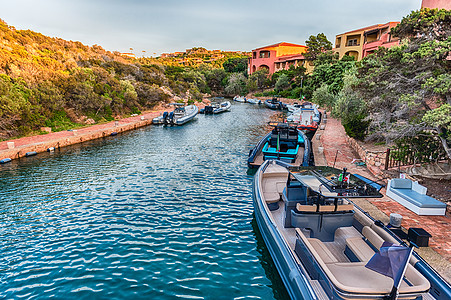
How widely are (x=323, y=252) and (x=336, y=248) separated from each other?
1.03 m

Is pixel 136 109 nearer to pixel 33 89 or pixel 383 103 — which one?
pixel 33 89

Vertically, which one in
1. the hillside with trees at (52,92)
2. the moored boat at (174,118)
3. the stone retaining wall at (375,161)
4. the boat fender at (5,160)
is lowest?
the boat fender at (5,160)

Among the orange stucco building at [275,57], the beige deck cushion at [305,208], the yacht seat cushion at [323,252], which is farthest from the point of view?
the orange stucco building at [275,57]

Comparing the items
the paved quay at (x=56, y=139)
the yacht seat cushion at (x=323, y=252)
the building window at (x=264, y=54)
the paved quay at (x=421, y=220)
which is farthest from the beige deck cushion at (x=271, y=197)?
the building window at (x=264, y=54)

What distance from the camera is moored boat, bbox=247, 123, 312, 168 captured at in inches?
610

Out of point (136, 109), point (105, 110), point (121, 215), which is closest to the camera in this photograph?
point (121, 215)

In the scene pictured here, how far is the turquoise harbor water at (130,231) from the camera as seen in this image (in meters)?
6.98

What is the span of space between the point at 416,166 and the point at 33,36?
5147cm

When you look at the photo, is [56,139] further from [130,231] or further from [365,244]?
[365,244]

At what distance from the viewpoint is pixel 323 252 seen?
6.11 meters

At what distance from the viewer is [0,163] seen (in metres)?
16.8

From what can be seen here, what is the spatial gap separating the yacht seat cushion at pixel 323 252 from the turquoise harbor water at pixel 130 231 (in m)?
1.57

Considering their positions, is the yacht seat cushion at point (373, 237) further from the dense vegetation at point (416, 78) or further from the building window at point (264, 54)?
the building window at point (264, 54)

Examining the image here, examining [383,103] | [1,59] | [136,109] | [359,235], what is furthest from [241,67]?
[359,235]
